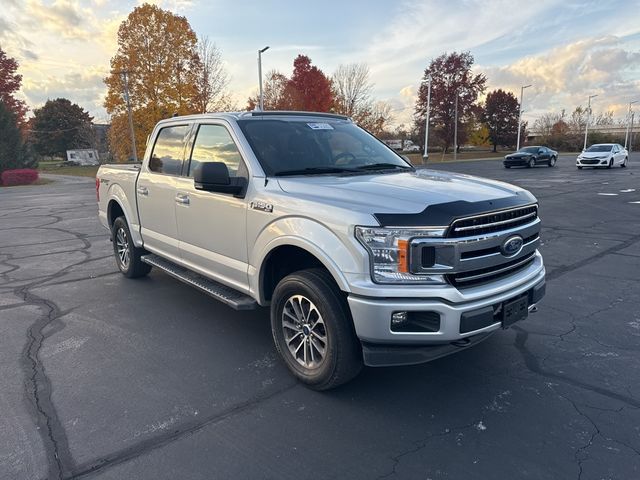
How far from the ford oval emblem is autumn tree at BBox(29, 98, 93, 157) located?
71.7 meters

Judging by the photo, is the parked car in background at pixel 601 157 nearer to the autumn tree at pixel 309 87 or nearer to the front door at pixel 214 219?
the autumn tree at pixel 309 87

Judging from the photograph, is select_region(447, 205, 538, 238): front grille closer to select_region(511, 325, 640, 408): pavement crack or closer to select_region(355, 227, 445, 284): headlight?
select_region(355, 227, 445, 284): headlight

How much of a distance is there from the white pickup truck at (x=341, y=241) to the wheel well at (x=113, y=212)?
205 centimetres

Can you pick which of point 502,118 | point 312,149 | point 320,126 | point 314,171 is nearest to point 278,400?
point 314,171

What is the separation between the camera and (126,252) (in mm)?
6484

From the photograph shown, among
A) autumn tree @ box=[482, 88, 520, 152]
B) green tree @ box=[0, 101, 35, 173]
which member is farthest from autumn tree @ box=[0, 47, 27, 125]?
autumn tree @ box=[482, 88, 520, 152]

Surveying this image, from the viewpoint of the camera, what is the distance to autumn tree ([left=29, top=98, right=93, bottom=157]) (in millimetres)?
65875

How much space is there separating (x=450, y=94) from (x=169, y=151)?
58.1 meters

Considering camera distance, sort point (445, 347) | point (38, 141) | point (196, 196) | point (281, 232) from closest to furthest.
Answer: point (445, 347) → point (281, 232) → point (196, 196) → point (38, 141)

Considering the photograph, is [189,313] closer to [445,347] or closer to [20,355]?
[20,355]

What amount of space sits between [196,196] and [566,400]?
354cm

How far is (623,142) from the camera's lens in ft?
241

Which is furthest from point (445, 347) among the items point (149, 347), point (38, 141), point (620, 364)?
point (38, 141)

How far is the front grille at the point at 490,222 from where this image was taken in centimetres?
295
